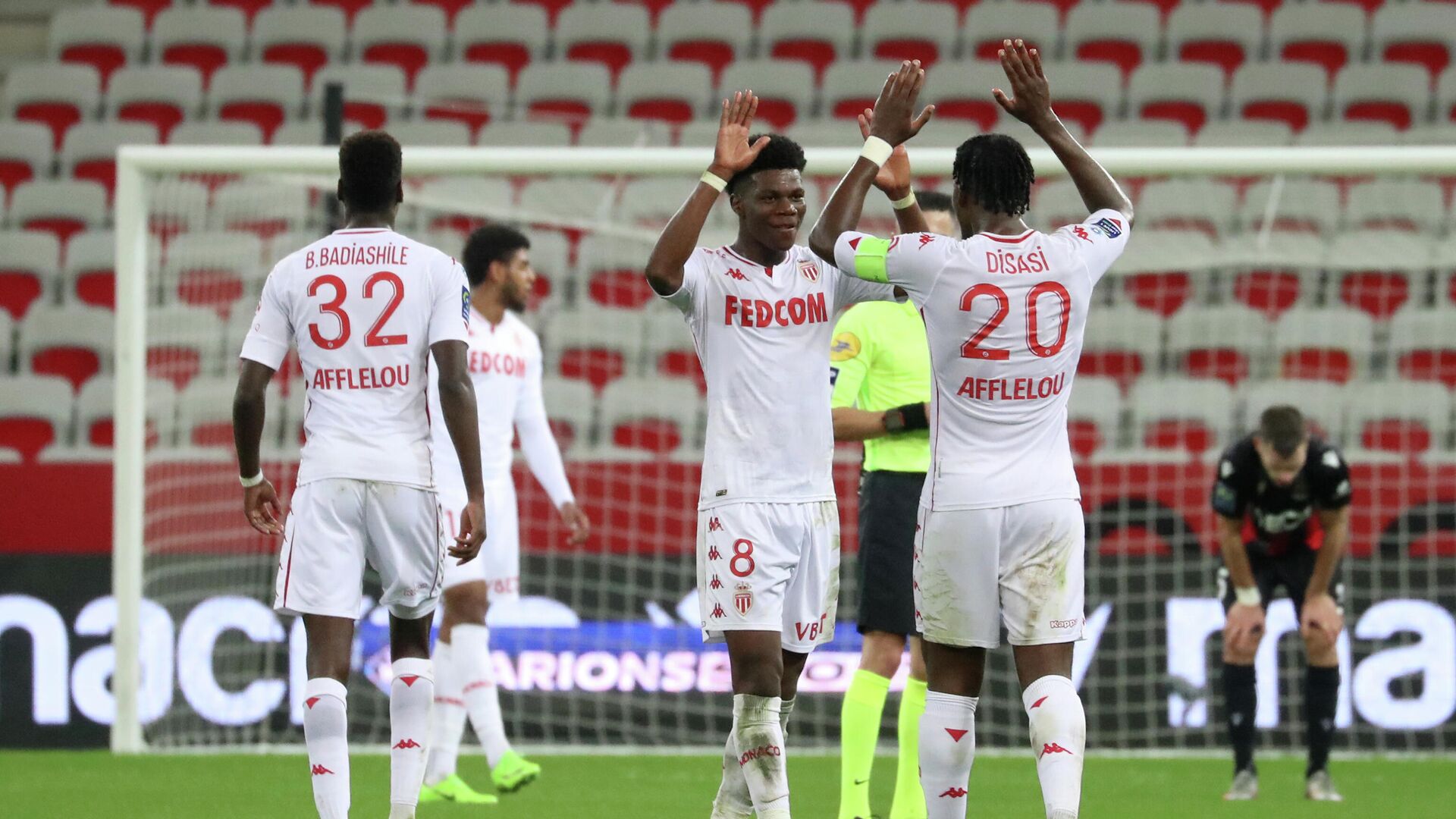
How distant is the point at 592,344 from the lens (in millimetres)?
11531

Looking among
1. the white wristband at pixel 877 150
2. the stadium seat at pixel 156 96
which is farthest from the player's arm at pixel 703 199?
the stadium seat at pixel 156 96

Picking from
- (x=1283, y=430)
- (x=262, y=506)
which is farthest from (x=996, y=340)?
(x=1283, y=430)

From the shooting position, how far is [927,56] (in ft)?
48.7

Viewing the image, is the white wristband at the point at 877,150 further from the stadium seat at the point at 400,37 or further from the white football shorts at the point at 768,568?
the stadium seat at the point at 400,37

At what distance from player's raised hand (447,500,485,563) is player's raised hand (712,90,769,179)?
115 cm

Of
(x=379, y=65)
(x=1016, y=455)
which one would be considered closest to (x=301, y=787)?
(x=1016, y=455)

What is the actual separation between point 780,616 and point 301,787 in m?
3.37

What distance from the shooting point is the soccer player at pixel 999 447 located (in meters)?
4.86

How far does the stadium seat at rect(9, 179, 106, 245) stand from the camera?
13.9m

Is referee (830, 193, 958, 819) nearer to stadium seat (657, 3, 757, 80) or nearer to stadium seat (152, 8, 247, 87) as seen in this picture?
stadium seat (657, 3, 757, 80)

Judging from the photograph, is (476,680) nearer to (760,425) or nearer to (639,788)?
(639,788)

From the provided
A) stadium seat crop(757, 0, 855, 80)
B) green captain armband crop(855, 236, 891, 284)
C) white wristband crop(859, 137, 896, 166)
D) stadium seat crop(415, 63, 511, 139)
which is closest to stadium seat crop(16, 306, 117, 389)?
stadium seat crop(415, 63, 511, 139)

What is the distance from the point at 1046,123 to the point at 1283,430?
2.77 meters

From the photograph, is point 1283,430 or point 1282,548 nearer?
point 1283,430
